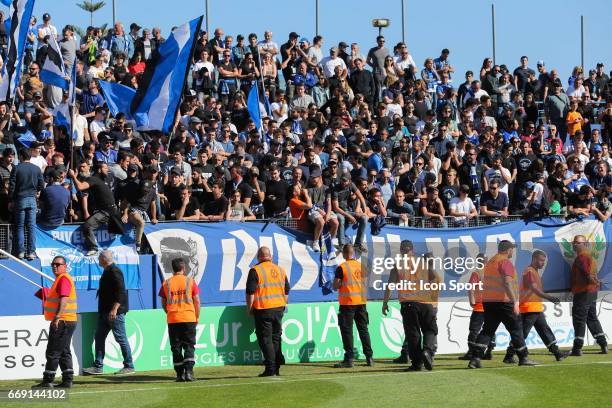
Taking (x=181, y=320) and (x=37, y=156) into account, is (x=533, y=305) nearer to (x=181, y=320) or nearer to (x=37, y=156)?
(x=181, y=320)

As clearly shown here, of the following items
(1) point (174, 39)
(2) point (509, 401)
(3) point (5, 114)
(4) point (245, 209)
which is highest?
(1) point (174, 39)

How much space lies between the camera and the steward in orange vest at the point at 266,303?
59.3ft

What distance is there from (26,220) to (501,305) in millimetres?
8095

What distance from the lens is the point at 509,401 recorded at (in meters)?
15.1

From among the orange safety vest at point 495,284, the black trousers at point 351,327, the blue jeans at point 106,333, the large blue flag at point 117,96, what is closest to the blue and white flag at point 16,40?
the large blue flag at point 117,96

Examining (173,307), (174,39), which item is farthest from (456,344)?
(174,39)

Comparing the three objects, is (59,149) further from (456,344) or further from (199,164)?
(456,344)

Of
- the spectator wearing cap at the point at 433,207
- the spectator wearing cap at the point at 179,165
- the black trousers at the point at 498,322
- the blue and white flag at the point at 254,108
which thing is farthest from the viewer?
the blue and white flag at the point at 254,108

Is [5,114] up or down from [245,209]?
up

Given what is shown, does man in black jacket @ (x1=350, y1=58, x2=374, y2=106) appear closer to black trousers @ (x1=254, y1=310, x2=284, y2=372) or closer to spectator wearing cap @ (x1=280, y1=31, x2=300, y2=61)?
spectator wearing cap @ (x1=280, y1=31, x2=300, y2=61)

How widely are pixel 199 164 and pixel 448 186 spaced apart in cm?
541

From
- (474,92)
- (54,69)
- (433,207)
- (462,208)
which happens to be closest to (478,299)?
(433,207)

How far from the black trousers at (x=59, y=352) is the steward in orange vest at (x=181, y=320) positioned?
1.59 meters

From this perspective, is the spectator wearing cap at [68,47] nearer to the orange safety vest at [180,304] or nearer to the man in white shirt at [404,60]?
the man in white shirt at [404,60]
